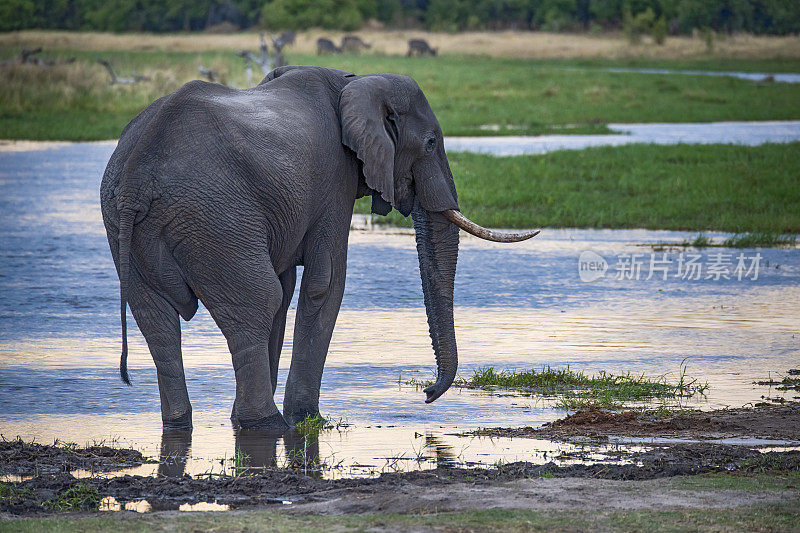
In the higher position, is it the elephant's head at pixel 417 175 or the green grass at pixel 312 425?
the elephant's head at pixel 417 175

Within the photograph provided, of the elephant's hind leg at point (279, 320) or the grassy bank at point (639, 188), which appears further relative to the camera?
the grassy bank at point (639, 188)

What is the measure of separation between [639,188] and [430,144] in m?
11.9

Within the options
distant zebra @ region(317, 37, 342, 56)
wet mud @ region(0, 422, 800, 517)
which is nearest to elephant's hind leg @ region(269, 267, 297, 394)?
wet mud @ region(0, 422, 800, 517)

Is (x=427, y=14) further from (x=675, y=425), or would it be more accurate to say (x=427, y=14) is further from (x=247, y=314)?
(x=247, y=314)

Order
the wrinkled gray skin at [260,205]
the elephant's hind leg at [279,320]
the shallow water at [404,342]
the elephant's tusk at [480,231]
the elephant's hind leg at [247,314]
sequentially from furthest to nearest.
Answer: the elephant's tusk at [480,231] → the elephant's hind leg at [279,320] → the shallow water at [404,342] → the elephant's hind leg at [247,314] → the wrinkled gray skin at [260,205]

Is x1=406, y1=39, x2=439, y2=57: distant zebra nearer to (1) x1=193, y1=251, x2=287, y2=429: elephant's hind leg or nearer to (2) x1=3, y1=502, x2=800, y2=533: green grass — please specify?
(1) x1=193, y1=251, x2=287, y2=429: elephant's hind leg

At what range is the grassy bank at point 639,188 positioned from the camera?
55.0ft

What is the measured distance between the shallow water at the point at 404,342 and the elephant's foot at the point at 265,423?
0.40ft

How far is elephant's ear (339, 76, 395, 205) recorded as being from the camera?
7145 mm

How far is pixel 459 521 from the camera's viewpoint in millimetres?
4793

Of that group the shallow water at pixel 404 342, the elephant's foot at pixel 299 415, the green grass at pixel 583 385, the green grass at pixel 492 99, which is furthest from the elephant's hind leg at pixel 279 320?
the green grass at pixel 492 99

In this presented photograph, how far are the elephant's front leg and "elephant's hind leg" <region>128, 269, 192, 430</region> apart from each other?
0.67m

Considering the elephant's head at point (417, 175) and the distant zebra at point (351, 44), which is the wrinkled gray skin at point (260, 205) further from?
the distant zebra at point (351, 44)

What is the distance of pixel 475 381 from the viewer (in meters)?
8.49
